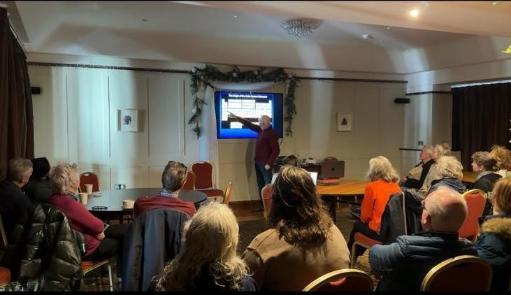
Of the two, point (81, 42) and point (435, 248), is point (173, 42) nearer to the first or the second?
point (81, 42)

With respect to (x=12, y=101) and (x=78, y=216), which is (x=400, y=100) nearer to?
(x=12, y=101)

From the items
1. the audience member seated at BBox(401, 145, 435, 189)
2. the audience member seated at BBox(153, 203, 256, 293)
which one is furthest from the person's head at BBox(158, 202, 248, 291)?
the audience member seated at BBox(401, 145, 435, 189)

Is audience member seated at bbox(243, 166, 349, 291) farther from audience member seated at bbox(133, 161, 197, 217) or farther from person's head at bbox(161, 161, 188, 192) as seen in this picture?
person's head at bbox(161, 161, 188, 192)

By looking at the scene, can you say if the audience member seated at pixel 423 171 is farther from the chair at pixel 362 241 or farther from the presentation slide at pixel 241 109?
the presentation slide at pixel 241 109

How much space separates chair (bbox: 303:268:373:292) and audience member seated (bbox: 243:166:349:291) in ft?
0.95

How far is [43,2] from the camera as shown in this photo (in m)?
1.33

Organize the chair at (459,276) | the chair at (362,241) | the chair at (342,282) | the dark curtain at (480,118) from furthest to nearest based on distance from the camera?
the dark curtain at (480,118)
the chair at (362,241)
the chair at (459,276)
the chair at (342,282)

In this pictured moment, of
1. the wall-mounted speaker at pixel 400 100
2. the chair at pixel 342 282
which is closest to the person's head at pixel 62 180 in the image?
the chair at pixel 342 282

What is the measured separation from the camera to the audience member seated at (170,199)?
3045 mm

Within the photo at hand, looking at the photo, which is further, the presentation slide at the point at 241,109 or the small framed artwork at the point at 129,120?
the presentation slide at the point at 241,109

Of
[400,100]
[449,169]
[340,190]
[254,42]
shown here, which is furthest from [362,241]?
[400,100]

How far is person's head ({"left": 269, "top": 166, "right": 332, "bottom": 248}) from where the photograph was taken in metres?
2.12

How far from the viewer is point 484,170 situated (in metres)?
4.64

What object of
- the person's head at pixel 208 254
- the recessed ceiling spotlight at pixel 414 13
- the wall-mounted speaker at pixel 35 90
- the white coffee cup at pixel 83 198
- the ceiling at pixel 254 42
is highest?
the ceiling at pixel 254 42
